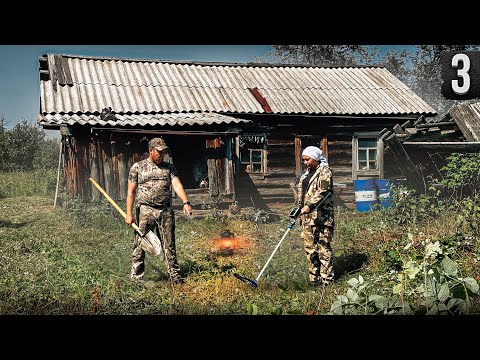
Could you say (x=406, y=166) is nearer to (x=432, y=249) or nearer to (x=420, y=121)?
(x=420, y=121)

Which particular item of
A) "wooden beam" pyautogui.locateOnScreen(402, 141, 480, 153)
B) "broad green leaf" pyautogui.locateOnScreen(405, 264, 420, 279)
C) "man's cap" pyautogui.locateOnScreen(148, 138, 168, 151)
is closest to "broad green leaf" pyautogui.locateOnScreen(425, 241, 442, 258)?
"broad green leaf" pyautogui.locateOnScreen(405, 264, 420, 279)

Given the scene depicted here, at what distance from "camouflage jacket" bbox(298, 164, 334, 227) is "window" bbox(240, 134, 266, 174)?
1808mm

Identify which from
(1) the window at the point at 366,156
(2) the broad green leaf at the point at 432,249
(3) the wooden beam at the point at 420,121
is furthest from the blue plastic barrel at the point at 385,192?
(2) the broad green leaf at the point at 432,249

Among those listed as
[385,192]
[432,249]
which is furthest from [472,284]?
[385,192]

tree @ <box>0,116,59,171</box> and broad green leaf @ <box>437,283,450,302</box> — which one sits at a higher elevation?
tree @ <box>0,116,59,171</box>

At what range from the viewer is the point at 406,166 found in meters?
6.90

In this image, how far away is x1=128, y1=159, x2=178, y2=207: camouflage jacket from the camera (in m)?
5.01

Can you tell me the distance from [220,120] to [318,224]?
212 centimetres

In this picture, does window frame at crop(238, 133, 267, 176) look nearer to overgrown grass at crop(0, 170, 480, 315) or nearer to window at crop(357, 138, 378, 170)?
overgrown grass at crop(0, 170, 480, 315)

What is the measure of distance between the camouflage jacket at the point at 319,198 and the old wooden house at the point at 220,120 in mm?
764

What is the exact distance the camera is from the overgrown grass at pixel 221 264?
4.50 m

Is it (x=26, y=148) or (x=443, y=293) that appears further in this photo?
(x=26, y=148)

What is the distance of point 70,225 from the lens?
5672 mm

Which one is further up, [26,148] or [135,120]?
[135,120]
